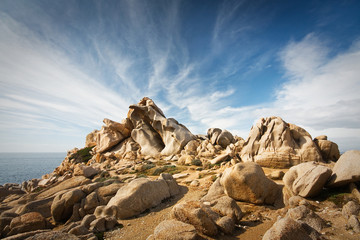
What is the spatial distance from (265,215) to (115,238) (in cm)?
726

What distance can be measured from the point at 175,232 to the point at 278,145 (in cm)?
1655

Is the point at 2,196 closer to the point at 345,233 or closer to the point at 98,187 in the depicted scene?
the point at 98,187

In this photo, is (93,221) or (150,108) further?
(150,108)

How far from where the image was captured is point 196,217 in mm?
6535

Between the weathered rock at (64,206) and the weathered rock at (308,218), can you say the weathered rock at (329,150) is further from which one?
the weathered rock at (64,206)

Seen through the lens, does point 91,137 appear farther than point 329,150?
Yes

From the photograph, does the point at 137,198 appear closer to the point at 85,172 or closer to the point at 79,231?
the point at 79,231

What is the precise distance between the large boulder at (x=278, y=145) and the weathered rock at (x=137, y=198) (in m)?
11.9

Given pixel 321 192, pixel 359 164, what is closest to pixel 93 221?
pixel 321 192

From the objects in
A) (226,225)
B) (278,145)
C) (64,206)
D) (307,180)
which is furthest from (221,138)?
(64,206)

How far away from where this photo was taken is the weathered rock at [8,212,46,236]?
8625mm

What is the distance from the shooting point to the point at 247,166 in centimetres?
988

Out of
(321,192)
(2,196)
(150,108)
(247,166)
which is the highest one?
(150,108)

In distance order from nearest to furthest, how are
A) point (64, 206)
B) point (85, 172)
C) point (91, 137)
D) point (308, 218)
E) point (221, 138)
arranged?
point (308, 218) → point (64, 206) → point (85, 172) → point (221, 138) → point (91, 137)
